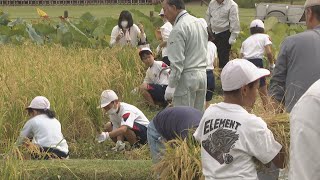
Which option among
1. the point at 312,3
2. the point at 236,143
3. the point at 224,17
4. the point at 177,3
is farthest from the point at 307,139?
the point at 224,17

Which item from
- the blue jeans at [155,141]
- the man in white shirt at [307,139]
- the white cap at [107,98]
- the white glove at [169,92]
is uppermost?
the man in white shirt at [307,139]

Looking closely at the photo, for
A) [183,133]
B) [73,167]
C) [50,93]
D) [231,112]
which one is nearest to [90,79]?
[50,93]

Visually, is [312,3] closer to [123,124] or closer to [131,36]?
[123,124]

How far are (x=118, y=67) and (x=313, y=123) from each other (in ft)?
29.1

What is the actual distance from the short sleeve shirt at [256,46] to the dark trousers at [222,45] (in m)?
0.95

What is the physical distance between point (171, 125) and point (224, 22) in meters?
6.99

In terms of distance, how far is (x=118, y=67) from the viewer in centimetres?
1145

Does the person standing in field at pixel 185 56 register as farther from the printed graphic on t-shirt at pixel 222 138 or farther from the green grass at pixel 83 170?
the printed graphic on t-shirt at pixel 222 138

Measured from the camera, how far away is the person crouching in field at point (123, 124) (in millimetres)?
8547

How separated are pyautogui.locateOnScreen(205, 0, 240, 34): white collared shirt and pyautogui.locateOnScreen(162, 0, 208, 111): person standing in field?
4.59 meters

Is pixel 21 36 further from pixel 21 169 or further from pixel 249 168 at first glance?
pixel 249 168

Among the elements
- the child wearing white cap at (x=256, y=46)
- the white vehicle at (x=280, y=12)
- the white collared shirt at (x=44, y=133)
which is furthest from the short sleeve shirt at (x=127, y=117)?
the white vehicle at (x=280, y=12)

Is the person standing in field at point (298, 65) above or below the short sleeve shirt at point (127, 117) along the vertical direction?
above

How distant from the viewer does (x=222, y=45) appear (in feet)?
43.0
